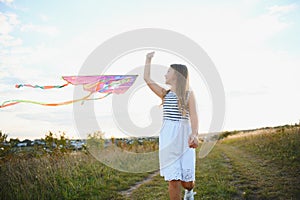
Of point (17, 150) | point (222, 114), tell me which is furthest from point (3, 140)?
point (222, 114)

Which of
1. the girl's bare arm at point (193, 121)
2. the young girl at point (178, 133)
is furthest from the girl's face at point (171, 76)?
the girl's bare arm at point (193, 121)

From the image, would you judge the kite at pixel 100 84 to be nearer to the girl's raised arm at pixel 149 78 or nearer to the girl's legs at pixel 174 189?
the girl's raised arm at pixel 149 78

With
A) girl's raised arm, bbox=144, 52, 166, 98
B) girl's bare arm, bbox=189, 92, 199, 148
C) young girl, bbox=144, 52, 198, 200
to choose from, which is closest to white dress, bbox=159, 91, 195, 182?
young girl, bbox=144, 52, 198, 200

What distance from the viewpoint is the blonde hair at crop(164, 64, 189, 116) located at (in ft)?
13.8

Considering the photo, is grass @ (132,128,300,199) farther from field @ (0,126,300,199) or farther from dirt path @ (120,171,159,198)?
dirt path @ (120,171,159,198)

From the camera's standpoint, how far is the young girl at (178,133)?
160 inches

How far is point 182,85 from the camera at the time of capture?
4262mm

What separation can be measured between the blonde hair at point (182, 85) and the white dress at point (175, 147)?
2.4 inches

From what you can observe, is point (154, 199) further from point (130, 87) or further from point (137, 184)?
point (130, 87)

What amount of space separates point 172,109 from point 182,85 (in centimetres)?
37

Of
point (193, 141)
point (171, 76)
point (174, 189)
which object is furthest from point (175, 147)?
point (171, 76)

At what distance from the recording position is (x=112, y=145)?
11.2 metres

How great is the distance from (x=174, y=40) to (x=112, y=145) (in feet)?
19.5

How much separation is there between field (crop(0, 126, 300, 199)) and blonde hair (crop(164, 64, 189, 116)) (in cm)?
233
